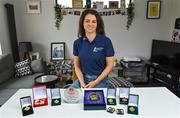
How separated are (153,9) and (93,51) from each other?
262cm

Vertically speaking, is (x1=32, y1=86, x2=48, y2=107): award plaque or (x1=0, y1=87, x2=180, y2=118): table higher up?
(x1=32, y1=86, x2=48, y2=107): award plaque

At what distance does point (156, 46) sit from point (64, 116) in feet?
10.2

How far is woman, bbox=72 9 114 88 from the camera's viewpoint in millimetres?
1708

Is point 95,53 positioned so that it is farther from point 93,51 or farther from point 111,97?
point 111,97

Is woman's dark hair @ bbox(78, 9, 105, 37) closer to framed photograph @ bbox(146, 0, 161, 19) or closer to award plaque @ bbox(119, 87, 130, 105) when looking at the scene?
award plaque @ bbox(119, 87, 130, 105)

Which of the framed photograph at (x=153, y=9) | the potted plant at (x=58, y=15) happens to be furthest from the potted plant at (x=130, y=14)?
the potted plant at (x=58, y=15)

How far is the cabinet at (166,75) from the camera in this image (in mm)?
2971

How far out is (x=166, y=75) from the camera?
3262 mm

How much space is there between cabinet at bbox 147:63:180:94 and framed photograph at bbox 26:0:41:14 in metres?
2.67

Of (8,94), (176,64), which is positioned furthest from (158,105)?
(176,64)

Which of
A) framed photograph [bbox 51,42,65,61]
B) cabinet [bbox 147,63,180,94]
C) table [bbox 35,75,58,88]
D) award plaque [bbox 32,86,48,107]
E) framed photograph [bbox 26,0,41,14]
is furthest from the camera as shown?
framed photograph [bbox 51,42,65,61]

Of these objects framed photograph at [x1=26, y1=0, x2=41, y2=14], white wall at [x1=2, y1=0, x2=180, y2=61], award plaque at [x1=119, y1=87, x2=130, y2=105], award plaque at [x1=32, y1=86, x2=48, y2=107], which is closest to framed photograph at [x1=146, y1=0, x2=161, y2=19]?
white wall at [x1=2, y1=0, x2=180, y2=61]

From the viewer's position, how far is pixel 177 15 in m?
3.52

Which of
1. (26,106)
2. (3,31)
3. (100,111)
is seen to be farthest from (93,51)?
(3,31)
